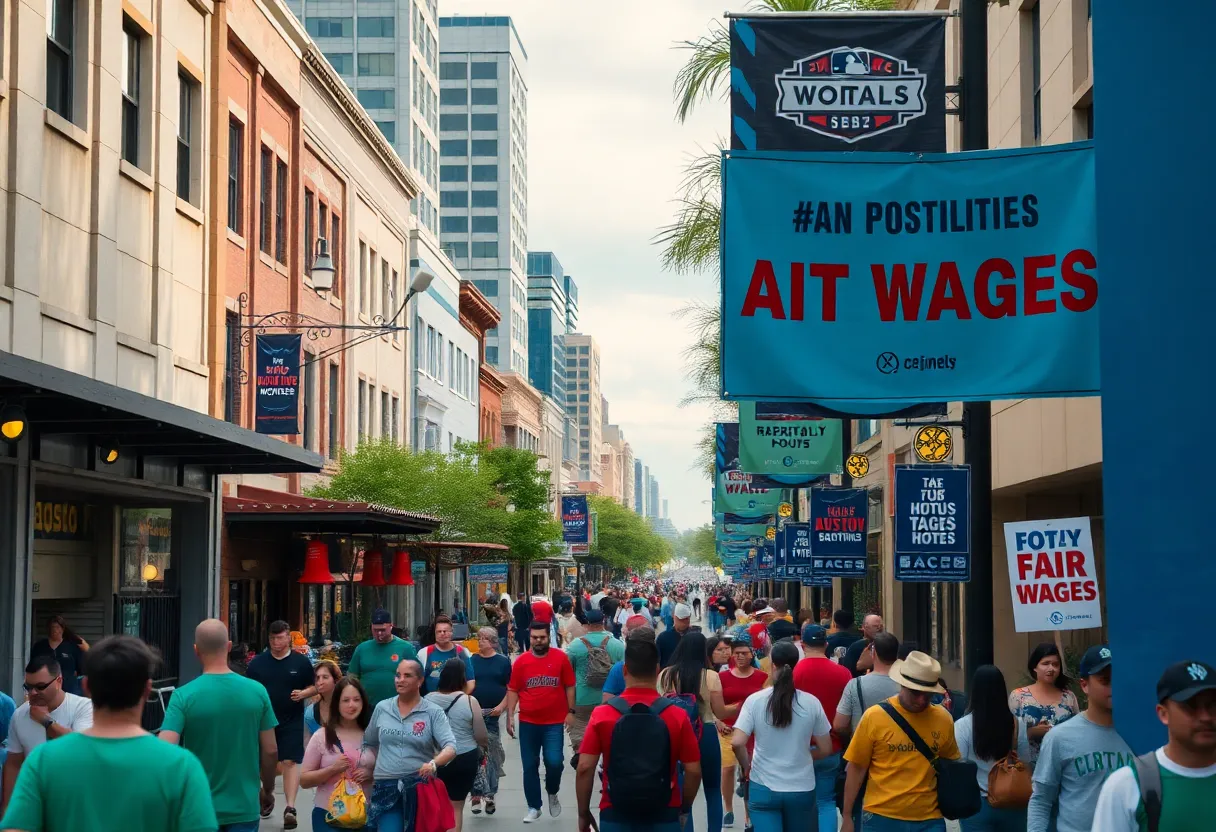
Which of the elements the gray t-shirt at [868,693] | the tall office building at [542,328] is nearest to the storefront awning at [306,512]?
the gray t-shirt at [868,693]

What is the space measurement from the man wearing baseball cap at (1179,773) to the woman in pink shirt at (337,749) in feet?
20.6

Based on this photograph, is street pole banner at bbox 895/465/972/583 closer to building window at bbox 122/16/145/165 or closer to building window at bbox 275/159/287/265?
building window at bbox 122/16/145/165

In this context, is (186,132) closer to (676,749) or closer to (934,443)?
(934,443)

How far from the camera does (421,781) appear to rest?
1005 centimetres

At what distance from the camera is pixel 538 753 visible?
1466 centimetres

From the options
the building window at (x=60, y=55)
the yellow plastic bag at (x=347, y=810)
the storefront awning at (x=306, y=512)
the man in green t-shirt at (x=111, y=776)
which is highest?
the building window at (x=60, y=55)

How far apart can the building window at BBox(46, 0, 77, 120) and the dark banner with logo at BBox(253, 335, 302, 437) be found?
6669 millimetres

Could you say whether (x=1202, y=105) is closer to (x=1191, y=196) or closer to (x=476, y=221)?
(x=1191, y=196)

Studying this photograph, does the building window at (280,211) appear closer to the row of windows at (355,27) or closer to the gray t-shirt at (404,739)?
the gray t-shirt at (404,739)

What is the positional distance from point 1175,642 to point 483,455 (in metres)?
49.8

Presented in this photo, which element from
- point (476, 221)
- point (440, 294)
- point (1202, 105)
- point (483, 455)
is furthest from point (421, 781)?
point (476, 221)

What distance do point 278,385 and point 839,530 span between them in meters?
9.42

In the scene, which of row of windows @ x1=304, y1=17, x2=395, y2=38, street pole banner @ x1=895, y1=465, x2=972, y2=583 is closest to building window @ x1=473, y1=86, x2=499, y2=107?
row of windows @ x1=304, y1=17, x2=395, y2=38

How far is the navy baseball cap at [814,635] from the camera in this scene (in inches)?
470
